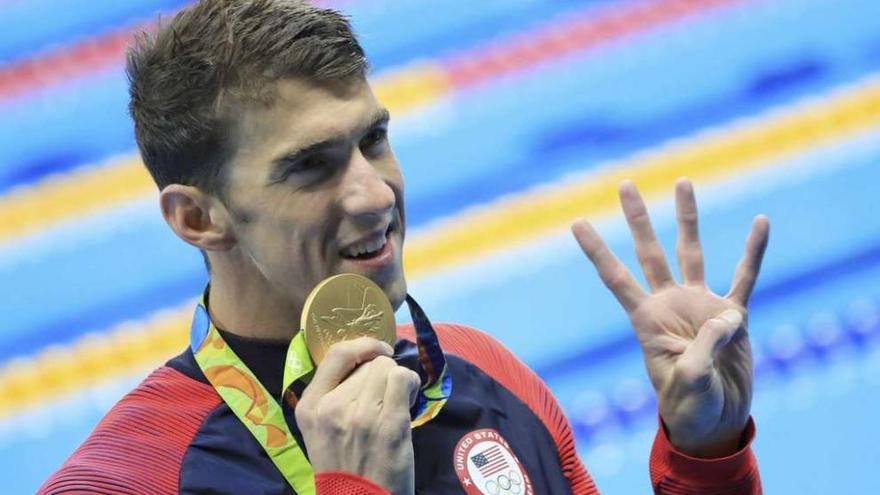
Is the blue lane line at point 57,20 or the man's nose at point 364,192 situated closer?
the man's nose at point 364,192

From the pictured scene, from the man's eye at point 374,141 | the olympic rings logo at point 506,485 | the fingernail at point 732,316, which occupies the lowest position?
the olympic rings logo at point 506,485

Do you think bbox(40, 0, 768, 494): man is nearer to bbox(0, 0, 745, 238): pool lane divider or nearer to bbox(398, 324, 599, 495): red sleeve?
bbox(398, 324, 599, 495): red sleeve

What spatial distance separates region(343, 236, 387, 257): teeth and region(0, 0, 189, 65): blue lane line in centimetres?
315

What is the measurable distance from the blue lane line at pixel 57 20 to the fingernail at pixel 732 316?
3.20 meters

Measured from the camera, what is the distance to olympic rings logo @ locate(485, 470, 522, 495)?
166cm

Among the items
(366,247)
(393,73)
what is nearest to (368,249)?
(366,247)

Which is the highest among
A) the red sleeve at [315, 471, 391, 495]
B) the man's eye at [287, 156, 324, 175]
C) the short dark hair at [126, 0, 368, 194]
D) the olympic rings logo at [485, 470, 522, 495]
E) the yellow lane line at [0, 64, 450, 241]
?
the yellow lane line at [0, 64, 450, 241]

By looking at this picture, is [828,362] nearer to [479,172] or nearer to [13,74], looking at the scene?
[479,172]

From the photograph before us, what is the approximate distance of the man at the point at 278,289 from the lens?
1562mm

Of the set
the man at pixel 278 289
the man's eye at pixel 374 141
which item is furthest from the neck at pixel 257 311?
the man's eye at pixel 374 141

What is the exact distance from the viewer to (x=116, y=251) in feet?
13.7

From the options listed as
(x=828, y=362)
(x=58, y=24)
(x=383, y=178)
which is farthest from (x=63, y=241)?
(x=383, y=178)

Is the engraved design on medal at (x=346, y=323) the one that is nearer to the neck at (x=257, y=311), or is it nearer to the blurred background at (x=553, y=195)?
the neck at (x=257, y=311)

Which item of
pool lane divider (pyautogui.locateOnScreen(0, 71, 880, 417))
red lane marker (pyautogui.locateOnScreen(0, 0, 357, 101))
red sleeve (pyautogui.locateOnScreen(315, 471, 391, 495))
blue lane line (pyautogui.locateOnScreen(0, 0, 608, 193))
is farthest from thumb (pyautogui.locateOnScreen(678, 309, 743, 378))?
red lane marker (pyautogui.locateOnScreen(0, 0, 357, 101))
